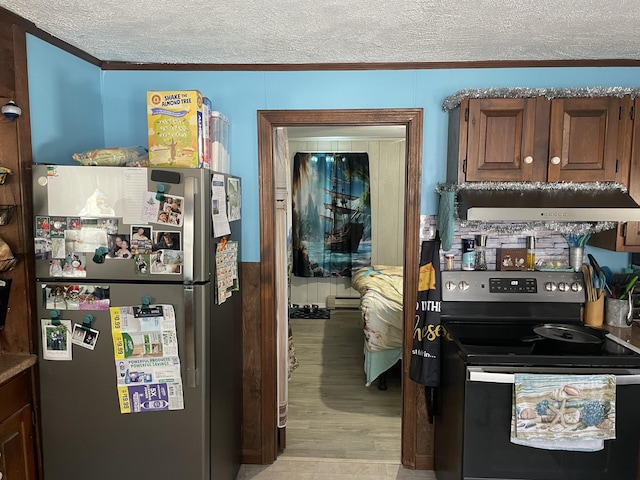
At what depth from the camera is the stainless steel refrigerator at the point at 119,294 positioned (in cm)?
183

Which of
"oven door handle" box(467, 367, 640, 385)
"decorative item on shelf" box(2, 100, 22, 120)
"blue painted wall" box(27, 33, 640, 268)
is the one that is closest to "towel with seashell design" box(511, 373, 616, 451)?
"oven door handle" box(467, 367, 640, 385)

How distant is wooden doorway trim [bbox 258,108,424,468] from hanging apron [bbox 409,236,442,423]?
0.21 feet

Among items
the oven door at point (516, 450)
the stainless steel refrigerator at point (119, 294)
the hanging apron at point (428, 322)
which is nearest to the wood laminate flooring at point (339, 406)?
the hanging apron at point (428, 322)

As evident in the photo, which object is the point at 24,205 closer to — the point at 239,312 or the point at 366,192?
the point at 239,312

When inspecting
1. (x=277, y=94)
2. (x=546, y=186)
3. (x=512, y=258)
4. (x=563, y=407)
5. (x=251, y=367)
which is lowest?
(x=251, y=367)

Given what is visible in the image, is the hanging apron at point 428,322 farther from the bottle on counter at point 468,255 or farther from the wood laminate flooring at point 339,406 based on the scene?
the wood laminate flooring at point 339,406

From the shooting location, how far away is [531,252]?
2502mm

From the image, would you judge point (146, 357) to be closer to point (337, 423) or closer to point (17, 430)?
point (17, 430)

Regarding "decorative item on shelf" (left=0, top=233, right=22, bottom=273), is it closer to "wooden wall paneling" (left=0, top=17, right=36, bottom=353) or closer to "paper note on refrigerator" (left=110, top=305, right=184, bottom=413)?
"wooden wall paneling" (left=0, top=17, right=36, bottom=353)

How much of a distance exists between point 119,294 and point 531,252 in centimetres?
208

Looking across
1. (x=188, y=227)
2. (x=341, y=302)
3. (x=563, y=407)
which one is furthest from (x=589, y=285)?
(x=341, y=302)

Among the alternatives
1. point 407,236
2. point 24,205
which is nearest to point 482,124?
point 407,236

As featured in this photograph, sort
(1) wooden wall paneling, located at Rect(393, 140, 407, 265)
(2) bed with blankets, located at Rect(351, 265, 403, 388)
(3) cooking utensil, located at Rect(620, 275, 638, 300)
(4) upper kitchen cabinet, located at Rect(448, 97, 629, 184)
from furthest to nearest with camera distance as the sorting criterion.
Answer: (1) wooden wall paneling, located at Rect(393, 140, 407, 265), (2) bed with blankets, located at Rect(351, 265, 403, 388), (3) cooking utensil, located at Rect(620, 275, 638, 300), (4) upper kitchen cabinet, located at Rect(448, 97, 629, 184)

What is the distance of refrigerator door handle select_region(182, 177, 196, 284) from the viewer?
6.05ft
